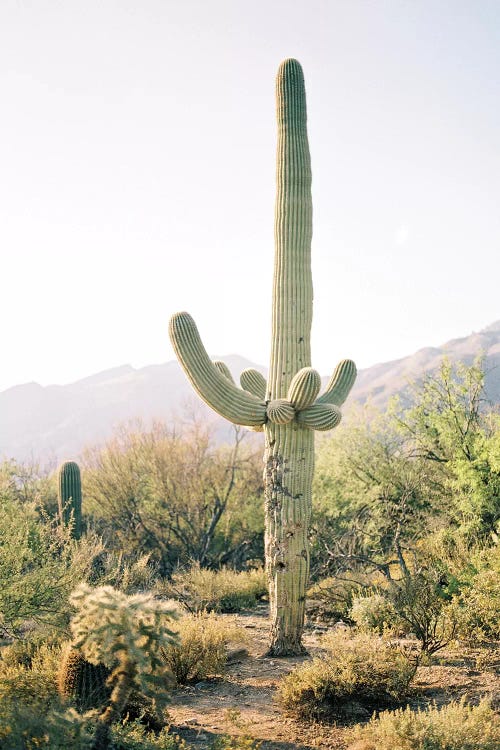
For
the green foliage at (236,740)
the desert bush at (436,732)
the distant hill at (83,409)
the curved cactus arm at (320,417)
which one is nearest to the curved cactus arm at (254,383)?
the curved cactus arm at (320,417)

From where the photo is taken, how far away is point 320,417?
28.3 ft

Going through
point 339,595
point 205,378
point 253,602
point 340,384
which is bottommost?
point 253,602

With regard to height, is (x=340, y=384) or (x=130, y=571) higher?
(x=340, y=384)

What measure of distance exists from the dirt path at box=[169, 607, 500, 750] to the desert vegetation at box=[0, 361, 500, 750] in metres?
0.03

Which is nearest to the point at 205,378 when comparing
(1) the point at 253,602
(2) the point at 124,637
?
(2) the point at 124,637

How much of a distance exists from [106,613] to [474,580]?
20.3 ft

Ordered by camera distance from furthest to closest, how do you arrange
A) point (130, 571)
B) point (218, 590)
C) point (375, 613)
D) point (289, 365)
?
point (218, 590) < point (130, 571) < point (375, 613) < point (289, 365)

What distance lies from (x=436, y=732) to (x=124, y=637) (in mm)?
2838

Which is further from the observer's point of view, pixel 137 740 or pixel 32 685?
pixel 32 685

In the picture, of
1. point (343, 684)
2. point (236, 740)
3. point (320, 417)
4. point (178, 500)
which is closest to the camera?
point (236, 740)

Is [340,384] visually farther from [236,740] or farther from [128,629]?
[128,629]

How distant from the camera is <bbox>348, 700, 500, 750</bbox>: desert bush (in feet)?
17.2

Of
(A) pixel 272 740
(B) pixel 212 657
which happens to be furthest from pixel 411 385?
(A) pixel 272 740

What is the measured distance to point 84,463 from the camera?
21516 mm
